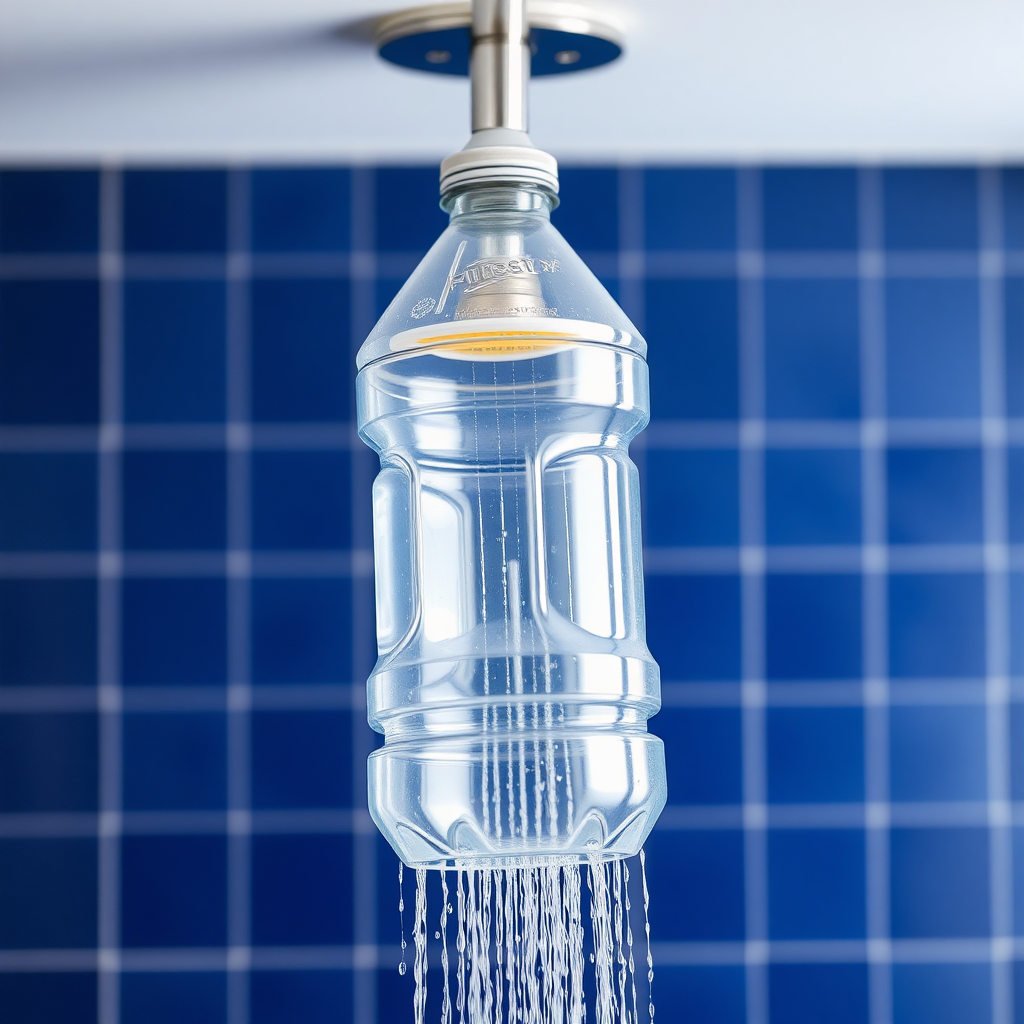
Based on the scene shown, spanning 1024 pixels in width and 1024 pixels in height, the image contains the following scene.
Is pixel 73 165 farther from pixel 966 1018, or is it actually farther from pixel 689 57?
pixel 966 1018

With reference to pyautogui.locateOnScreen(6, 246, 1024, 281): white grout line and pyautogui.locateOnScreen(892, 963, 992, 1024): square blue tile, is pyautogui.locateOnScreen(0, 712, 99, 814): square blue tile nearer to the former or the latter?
pyautogui.locateOnScreen(6, 246, 1024, 281): white grout line

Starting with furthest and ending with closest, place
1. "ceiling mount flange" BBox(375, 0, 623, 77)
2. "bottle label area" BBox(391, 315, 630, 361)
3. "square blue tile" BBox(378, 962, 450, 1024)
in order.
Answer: "square blue tile" BBox(378, 962, 450, 1024), "ceiling mount flange" BBox(375, 0, 623, 77), "bottle label area" BBox(391, 315, 630, 361)

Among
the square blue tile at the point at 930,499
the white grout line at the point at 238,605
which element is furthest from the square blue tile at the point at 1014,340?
the white grout line at the point at 238,605

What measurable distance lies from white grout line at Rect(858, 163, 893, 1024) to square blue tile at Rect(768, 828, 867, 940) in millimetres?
18

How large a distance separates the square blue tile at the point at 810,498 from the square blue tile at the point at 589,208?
1.17ft

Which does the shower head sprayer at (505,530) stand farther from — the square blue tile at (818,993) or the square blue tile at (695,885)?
the square blue tile at (818,993)

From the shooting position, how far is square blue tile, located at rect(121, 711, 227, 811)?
1.67 metres

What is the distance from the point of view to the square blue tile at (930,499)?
172cm

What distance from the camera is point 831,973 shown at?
5.50 ft

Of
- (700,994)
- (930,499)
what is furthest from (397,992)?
(930,499)

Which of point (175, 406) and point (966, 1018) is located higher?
point (175, 406)

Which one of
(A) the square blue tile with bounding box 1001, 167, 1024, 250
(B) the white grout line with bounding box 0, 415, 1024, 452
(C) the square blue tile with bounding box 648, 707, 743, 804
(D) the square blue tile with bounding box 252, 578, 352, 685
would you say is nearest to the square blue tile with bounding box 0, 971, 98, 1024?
(D) the square blue tile with bounding box 252, 578, 352, 685

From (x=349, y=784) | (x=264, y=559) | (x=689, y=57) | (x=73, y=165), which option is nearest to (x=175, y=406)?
(x=264, y=559)

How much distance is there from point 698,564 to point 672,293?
356mm
